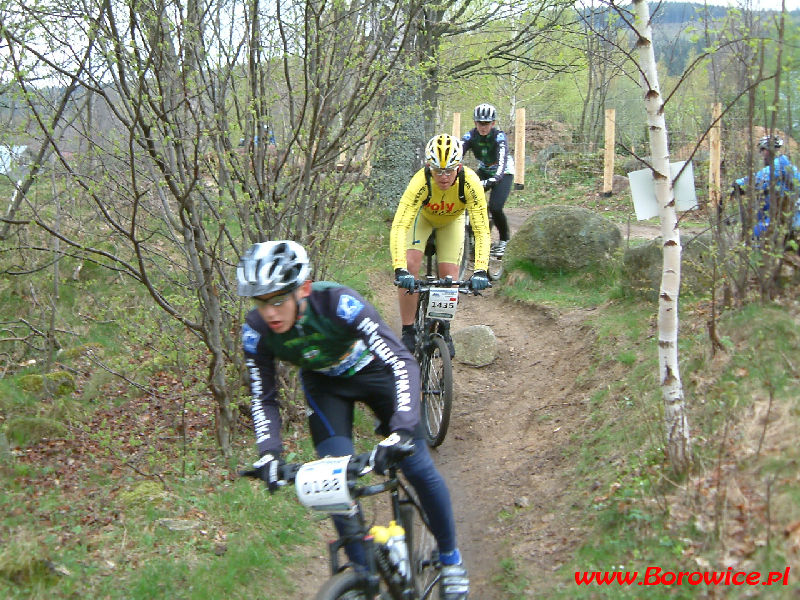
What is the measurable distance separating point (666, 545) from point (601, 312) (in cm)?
495

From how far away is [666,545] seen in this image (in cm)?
383

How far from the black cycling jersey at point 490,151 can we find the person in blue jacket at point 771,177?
14.7ft

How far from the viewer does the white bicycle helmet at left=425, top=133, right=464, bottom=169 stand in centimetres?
637

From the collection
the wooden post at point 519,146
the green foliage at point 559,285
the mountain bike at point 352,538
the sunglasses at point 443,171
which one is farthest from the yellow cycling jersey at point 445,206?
the wooden post at point 519,146

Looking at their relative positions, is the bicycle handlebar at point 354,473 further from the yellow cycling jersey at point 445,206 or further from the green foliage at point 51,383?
the green foliage at point 51,383

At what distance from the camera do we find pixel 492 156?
400 inches

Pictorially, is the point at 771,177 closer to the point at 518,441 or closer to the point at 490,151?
the point at 518,441

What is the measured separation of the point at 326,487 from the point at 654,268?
19.0 feet

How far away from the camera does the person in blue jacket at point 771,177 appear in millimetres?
5344

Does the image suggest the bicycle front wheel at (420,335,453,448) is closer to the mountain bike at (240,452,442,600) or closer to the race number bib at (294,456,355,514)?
the mountain bike at (240,452,442,600)

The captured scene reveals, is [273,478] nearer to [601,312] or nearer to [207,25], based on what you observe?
[207,25]

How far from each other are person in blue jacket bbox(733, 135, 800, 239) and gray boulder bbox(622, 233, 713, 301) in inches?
46.9

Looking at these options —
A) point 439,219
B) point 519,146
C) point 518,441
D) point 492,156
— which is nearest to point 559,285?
point 492,156

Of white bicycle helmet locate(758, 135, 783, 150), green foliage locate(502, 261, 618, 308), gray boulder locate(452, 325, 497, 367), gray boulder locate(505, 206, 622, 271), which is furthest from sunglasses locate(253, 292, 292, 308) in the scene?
gray boulder locate(505, 206, 622, 271)
